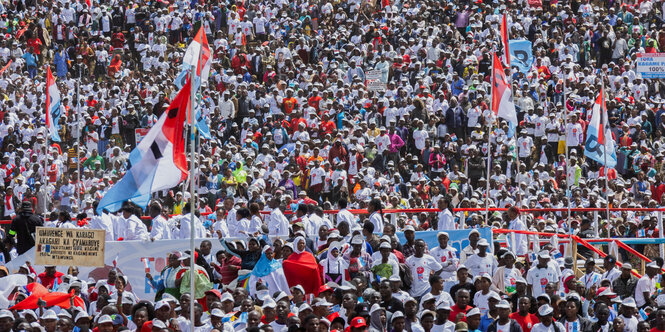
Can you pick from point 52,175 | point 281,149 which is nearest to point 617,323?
point 281,149

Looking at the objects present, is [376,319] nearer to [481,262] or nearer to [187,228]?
[481,262]

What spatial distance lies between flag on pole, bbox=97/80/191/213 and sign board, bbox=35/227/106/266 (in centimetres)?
277

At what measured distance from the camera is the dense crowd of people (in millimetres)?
15195

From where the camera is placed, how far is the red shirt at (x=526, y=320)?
1429 centimetres

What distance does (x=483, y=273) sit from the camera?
53.9 ft

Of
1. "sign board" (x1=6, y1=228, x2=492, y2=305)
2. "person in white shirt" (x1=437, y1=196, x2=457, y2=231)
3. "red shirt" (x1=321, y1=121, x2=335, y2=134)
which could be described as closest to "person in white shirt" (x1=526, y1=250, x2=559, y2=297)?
"sign board" (x1=6, y1=228, x2=492, y2=305)

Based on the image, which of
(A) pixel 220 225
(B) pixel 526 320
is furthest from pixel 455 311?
(A) pixel 220 225

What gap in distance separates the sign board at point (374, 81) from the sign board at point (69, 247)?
1583 cm

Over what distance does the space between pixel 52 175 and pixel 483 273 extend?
1318 cm

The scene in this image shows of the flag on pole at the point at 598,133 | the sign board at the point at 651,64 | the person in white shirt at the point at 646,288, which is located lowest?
the person in white shirt at the point at 646,288

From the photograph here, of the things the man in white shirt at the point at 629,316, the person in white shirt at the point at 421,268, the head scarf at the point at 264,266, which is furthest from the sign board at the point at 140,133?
the man in white shirt at the point at 629,316

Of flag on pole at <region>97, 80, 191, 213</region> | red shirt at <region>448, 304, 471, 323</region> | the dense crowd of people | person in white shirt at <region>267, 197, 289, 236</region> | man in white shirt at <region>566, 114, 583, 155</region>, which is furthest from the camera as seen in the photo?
man in white shirt at <region>566, 114, 583, 155</region>

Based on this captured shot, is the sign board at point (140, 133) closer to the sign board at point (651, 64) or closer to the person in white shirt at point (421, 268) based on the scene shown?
the sign board at point (651, 64)

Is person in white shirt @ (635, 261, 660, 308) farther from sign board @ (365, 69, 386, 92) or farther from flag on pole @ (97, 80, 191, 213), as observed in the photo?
sign board @ (365, 69, 386, 92)
